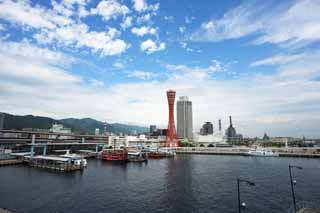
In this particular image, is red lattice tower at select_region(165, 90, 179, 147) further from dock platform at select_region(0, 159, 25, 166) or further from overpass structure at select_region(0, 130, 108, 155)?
dock platform at select_region(0, 159, 25, 166)

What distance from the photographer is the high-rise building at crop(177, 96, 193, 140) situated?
18688 cm

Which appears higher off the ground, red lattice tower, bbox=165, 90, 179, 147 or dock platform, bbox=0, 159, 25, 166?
red lattice tower, bbox=165, 90, 179, 147

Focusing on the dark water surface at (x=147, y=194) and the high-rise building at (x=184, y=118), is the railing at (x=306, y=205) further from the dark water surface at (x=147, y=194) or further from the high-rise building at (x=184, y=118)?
the high-rise building at (x=184, y=118)

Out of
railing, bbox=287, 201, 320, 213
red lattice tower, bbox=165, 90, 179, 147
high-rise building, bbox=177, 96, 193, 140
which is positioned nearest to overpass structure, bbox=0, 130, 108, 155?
red lattice tower, bbox=165, 90, 179, 147

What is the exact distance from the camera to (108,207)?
17.3 metres

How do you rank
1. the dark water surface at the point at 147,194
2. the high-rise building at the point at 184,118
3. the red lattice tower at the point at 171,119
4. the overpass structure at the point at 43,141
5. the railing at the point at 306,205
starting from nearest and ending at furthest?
the railing at the point at 306,205 < the dark water surface at the point at 147,194 < the overpass structure at the point at 43,141 < the red lattice tower at the point at 171,119 < the high-rise building at the point at 184,118

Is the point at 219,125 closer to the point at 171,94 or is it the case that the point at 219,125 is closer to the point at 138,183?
the point at 171,94

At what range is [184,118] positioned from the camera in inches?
7426

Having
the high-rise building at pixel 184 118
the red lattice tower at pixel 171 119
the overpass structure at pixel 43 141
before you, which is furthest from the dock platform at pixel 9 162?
the high-rise building at pixel 184 118

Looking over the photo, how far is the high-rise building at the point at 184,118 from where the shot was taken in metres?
187

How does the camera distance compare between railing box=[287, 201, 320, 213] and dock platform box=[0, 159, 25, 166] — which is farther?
dock platform box=[0, 159, 25, 166]

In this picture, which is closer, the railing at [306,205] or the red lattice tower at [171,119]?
the railing at [306,205]

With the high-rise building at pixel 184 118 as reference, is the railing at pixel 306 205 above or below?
below

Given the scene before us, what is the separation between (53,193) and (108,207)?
272 inches
